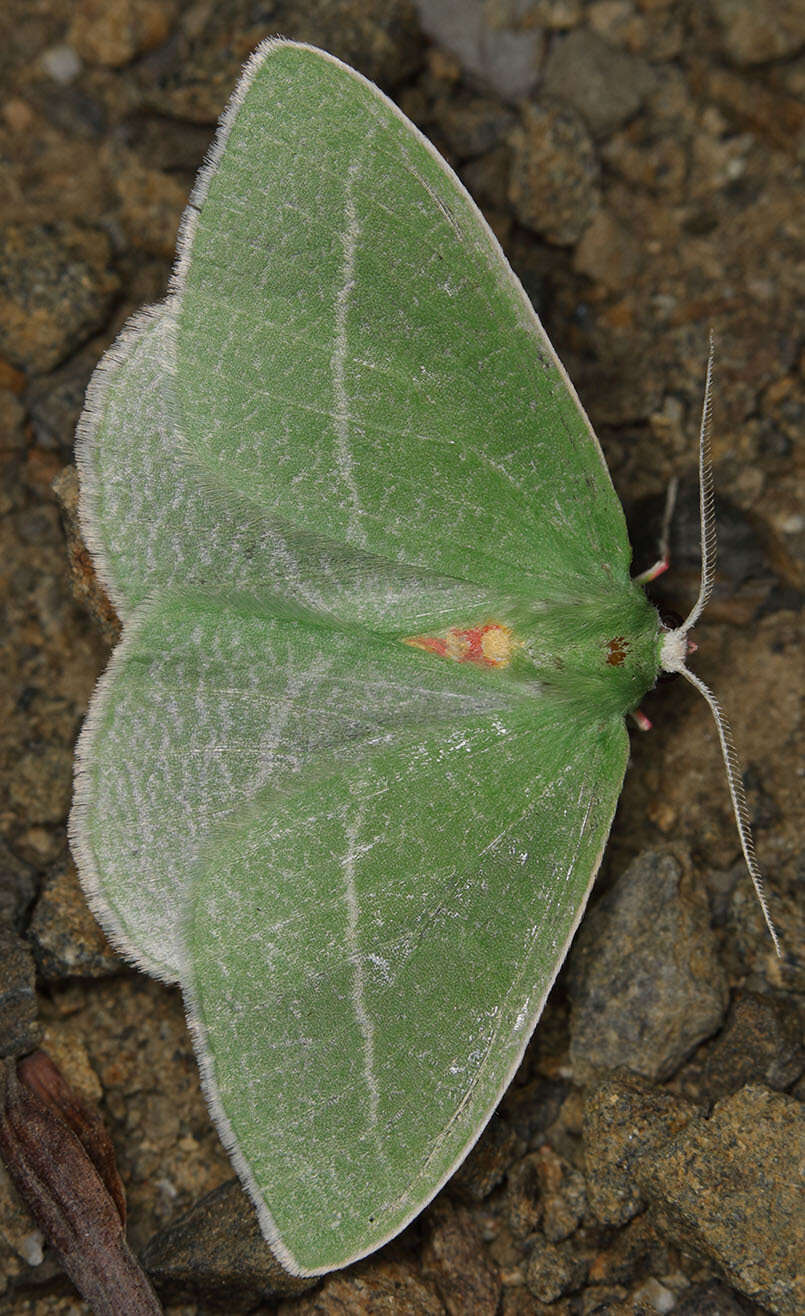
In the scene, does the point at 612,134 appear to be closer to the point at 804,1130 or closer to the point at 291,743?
the point at 291,743

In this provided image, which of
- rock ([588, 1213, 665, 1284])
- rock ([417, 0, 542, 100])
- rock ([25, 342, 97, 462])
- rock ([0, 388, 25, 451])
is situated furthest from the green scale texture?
rock ([417, 0, 542, 100])

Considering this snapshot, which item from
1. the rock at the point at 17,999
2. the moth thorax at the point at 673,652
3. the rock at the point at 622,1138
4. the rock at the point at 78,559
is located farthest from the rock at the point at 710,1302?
the rock at the point at 78,559

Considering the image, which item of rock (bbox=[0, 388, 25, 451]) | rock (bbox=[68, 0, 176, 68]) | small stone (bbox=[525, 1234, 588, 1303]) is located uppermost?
rock (bbox=[68, 0, 176, 68])

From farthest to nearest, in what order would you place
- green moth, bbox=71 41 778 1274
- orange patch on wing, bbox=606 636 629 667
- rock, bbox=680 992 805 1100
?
rock, bbox=680 992 805 1100
orange patch on wing, bbox=606 636 629 667
green moth, bbox=71 41 778 1274

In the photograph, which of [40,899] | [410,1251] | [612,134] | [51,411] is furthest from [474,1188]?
[612,134]

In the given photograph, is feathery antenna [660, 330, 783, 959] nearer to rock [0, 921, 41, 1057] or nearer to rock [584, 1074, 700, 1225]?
rock [584, 1074, 700, 1225]

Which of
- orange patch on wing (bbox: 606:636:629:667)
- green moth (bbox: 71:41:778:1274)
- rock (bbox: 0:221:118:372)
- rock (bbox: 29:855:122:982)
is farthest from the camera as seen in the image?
rock (bbox: 0:221:118:372)

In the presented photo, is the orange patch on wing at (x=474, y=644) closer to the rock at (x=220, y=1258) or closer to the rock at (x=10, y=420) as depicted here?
the rock at (x=220, y=1258)
